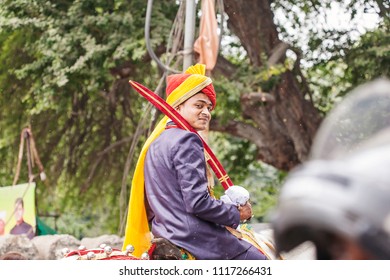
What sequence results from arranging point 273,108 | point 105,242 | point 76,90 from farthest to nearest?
1. point 76,90
2. point 273,108
3. point 105,242

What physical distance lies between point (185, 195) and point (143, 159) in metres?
0.40

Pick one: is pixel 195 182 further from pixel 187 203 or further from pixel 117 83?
pixel 117 83

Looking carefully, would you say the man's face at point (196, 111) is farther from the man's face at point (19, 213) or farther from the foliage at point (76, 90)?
the foliage at point (76, 90)

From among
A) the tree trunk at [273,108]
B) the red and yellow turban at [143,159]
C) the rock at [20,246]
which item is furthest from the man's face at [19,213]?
the red and yellow turban at [143,159]

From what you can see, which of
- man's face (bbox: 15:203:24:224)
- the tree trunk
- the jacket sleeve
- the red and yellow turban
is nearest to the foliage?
the tree trunk

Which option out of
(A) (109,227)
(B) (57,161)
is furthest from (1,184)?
(A) (109,227)

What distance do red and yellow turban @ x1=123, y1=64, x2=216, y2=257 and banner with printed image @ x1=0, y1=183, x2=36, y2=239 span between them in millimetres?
4528

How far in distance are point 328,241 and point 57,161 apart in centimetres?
1090

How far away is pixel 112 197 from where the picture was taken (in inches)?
476

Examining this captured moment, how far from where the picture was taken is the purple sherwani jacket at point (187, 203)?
3420 mm

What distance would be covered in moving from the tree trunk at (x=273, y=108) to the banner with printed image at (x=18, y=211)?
2727 mm

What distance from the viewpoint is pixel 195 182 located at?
3396 millimetres

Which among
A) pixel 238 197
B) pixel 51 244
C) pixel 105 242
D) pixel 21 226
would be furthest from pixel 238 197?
pixel 21 226
